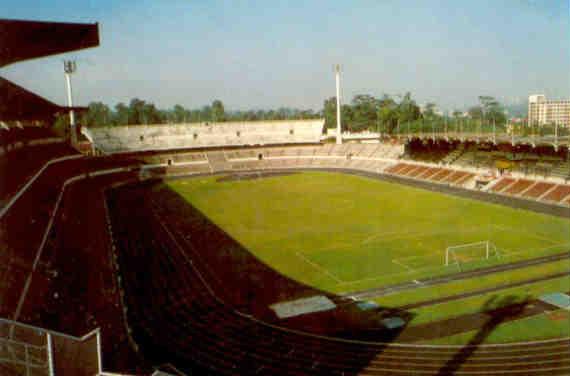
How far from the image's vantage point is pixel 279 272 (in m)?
19.7

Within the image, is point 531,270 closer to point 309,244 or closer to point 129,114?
point 309,244

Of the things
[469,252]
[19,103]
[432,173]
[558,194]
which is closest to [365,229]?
[469,252]

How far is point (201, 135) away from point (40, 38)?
2285 inches

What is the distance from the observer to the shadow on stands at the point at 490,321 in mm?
11938

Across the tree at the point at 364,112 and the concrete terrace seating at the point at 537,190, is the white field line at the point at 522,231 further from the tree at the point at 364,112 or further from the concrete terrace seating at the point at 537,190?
the tree at the point at 364,112

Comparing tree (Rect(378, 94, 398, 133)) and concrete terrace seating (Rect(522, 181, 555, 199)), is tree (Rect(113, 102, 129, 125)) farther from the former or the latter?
concrete terrace seating (Rect(522, 181, 555, 199))

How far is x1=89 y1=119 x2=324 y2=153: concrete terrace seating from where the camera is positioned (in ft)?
194

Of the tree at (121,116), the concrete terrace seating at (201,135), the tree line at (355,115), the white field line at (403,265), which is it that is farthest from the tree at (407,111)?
the white field line at (403,265)

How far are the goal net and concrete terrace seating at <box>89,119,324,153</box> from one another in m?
45.9

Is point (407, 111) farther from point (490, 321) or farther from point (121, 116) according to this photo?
point (490, 321)

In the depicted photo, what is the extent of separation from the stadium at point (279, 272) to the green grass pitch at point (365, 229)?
0.15 metres

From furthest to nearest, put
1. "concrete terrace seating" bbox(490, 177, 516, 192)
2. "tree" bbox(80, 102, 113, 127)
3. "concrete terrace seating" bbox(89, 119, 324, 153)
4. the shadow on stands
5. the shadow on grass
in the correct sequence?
"tree" bbox(80, 102, 113, 127)
"concrete terrace seating" bbox(89, 119, 324, 153)
"concrete terrace seating" bbox(490, 177, 516, 192)
the shadow on grass
the shadow on stands

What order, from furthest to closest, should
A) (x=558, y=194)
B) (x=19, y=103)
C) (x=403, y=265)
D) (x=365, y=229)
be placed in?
(x=558, y=194)
(x=365, y=229)
(x=403, y=265)
(x=19, y=103)

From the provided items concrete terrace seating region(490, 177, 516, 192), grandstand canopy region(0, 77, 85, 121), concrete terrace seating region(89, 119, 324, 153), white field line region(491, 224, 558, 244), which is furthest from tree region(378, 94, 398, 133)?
grandstand canopy region(0, 77, 85, 121)
